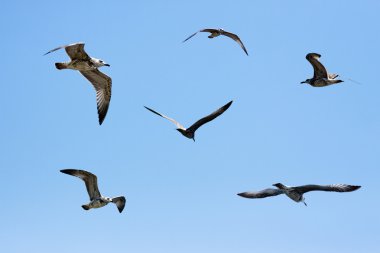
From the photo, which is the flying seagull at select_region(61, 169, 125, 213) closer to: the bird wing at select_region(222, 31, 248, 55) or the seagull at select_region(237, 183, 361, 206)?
the seagull at select_region(237, 183, 361, 206)

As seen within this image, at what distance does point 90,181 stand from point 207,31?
24.0 ft

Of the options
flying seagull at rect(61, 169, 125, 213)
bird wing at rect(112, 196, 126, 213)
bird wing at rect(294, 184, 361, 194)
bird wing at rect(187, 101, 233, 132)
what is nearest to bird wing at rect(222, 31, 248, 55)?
bird wing at rect(187, 101, 233, 132)

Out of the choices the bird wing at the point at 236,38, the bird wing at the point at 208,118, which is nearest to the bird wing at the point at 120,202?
the bird wing at the point at 208,118

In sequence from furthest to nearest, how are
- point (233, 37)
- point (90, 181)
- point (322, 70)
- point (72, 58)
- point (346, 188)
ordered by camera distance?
point (233, 37), point (322, 70), point (90, 181), point (72, 58), point (346, 188)

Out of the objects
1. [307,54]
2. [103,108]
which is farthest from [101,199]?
[307,54]

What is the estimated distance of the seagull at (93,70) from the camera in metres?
21.9

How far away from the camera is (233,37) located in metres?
29.0

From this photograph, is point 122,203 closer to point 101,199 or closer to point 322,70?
point 101,199

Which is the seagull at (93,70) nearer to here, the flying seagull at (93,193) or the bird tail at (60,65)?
the bird tail at (60,65)

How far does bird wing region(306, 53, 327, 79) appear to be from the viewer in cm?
2542

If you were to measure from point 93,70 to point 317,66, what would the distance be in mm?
8027

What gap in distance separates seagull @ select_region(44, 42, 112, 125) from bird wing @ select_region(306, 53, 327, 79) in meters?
7.18

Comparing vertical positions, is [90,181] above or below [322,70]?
below

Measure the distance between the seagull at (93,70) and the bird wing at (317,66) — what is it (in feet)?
23.6
